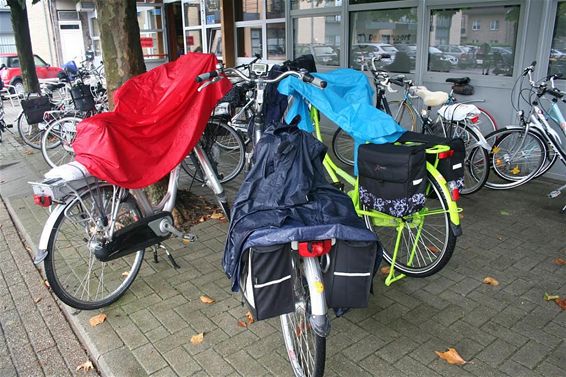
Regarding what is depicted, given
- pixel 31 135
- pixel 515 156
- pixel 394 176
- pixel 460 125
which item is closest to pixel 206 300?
pixel 394 176

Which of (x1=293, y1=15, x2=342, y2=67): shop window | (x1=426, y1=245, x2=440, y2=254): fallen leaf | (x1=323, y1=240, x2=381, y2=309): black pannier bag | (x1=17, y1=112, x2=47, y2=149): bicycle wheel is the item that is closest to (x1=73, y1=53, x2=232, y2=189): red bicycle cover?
(x1=323, y1=240, x2=381, y2=309): black pannier bag

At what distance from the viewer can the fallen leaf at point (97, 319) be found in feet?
10.1

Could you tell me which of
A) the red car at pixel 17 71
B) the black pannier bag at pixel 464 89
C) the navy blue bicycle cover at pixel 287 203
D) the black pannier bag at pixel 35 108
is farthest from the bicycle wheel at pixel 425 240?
the red car at pixel 17 71

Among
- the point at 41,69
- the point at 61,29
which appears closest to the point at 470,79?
the point at 41,69

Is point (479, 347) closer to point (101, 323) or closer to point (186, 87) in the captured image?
point (101, 323)

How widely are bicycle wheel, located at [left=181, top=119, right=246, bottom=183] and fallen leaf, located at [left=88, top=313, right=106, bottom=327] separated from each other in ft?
7.50

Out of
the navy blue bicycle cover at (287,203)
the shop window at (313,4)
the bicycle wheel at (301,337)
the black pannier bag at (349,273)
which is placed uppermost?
the shop window at (313,4)

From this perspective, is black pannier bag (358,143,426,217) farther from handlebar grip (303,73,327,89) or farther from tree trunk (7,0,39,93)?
tree trunk (7,0,39,93)

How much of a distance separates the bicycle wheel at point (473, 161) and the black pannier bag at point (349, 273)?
303 cm

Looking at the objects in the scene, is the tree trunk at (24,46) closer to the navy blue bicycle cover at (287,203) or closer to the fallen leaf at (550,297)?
the navy blue bicycle cover at (287,203)

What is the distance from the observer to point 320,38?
8.07 m

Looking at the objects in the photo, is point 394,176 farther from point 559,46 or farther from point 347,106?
point 559,46

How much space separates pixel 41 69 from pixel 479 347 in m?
17.7

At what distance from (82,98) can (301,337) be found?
19.0ft
